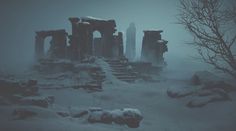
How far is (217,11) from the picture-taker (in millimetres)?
11281

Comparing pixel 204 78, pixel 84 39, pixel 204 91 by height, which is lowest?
pixel 204 91

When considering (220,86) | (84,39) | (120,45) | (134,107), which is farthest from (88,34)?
(220,86)

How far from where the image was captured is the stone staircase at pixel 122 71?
2451 centimetres

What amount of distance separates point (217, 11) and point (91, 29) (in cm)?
1863

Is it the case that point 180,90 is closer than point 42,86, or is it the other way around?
point 180,90

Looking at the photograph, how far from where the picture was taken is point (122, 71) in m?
26.4

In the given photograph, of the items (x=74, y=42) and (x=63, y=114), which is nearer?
(x=63, y=114)

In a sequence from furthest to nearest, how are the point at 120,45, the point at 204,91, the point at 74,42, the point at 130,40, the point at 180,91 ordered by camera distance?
the point at 130,40 < the point at 120,45 < the point at 74,42 < the point at 180,91 < the point at 204,91

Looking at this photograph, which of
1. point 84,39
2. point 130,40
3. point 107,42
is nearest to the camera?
point 84,39

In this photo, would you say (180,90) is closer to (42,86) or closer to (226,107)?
(226,107)

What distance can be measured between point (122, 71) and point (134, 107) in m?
12.2

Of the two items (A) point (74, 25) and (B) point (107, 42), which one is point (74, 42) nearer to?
(A) point (74, 25)

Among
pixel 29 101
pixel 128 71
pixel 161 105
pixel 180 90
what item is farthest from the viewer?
pixel 128 71

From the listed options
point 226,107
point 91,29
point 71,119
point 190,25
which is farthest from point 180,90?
point 91,29
